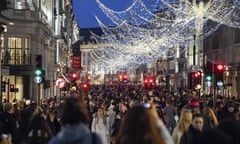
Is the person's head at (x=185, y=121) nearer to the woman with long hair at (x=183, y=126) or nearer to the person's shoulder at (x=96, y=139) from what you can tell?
the woman with long hair at (x=183, y=126)

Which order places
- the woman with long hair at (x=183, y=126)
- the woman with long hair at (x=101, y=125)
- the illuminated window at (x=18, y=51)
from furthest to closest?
the illuminated window at (x=18, y=51)
the woman with long hair at (x=101, y=125)
the woman with long hair at (x=183, y=126)

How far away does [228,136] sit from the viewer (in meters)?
5.41

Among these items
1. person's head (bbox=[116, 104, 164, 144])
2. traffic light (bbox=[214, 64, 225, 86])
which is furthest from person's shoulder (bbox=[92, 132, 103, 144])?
traffic light (bbox=[214, 64, 225, 86])

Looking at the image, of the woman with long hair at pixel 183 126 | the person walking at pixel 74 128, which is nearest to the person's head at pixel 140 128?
the person walking at pixel 74 128

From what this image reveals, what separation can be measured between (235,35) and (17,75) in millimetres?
24778

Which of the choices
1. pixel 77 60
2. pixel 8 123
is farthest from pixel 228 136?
pixel 77 60

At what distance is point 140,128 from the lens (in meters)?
5.79

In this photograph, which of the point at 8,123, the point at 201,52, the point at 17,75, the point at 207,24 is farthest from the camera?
the point at 201,52

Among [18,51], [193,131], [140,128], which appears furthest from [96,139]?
[18,51]

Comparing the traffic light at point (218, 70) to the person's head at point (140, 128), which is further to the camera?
the traffic light at point (218, 70)

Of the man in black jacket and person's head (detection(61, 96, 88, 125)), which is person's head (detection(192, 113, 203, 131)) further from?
person's head (detection(61, 96, 88, 125))

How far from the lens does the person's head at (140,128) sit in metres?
5.79

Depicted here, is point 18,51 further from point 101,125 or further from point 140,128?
point 140,128

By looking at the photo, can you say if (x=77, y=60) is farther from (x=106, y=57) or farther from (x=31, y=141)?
(x=31, y=141)
